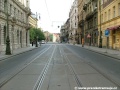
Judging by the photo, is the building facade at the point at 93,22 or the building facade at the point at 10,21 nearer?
the building facade at the point at 10,21

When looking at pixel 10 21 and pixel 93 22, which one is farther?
pixel 93 22

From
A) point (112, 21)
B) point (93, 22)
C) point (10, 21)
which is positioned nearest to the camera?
point (112, 21)

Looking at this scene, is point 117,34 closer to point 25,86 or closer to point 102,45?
point 102,45

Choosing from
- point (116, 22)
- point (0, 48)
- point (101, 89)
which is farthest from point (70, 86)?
point (116, 22)

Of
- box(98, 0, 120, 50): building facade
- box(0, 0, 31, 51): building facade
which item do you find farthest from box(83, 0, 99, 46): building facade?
box(0, 0, 31, 51): building facade

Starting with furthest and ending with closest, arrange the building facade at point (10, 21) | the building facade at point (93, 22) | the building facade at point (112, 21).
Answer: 1. the building facade at point (93, 22)
2. the building facade at point (112, 21)
3. the building facade at point (10, 21)

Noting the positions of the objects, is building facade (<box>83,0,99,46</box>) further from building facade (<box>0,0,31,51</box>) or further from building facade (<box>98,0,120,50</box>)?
building facade (<box>0,0,31,51</box>)

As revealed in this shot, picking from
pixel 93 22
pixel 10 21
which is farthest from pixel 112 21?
pixel 93 22

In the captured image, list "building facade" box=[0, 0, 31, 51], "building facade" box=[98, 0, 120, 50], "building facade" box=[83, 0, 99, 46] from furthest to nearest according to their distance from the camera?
"building facade" box=[83, 0, 99, 46] < "building facade" box=[98, 0, 120, 50] < "building facade" box=[0, 0, 31, 51]

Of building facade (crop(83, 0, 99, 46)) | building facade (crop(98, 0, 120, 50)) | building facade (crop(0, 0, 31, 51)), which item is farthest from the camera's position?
building facade (crop(83, 0, 99, 46))

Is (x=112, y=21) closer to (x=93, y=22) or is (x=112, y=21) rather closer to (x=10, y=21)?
(x=10, y=21)

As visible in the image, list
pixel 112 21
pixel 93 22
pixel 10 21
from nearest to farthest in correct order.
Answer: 1. pixel 112 21
2. pixel 10 21
3. pixel 93 22

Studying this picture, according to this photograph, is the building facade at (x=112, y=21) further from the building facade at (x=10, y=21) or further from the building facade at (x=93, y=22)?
the building facade at (x=10, y=21)

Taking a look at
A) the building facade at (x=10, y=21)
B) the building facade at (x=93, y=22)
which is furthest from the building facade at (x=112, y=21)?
the building facade at (x=10, y=21)
